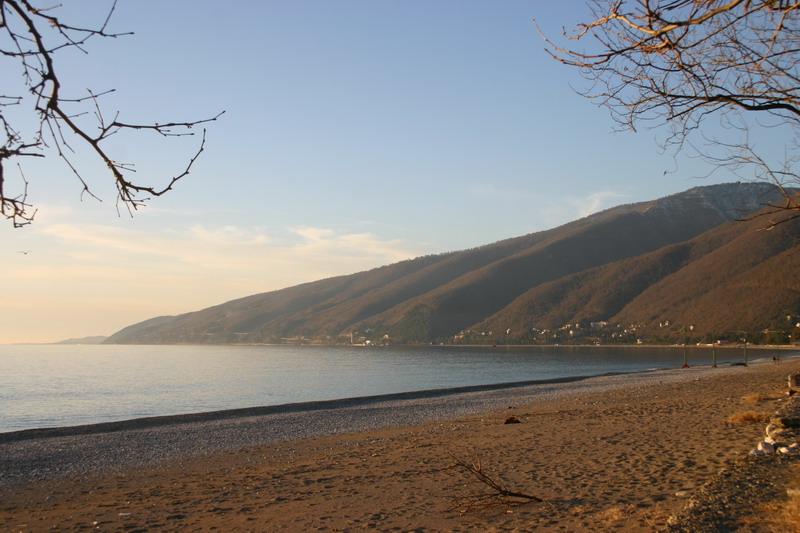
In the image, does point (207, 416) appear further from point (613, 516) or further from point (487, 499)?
point (613, 516)

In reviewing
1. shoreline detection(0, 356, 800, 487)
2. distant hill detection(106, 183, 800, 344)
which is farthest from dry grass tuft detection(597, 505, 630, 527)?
distant hill detection(106, 183, 800, 344)

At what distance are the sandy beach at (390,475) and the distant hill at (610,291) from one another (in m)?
68.1

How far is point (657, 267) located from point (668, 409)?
4894 inches

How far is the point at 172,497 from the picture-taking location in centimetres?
985

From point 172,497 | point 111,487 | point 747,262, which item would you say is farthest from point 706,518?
point 747,262

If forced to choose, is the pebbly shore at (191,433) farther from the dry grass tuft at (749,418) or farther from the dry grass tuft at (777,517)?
the dry grass tuft at (777,517)

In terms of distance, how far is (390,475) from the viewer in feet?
33.0

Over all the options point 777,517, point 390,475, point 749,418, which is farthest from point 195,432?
point 777,517

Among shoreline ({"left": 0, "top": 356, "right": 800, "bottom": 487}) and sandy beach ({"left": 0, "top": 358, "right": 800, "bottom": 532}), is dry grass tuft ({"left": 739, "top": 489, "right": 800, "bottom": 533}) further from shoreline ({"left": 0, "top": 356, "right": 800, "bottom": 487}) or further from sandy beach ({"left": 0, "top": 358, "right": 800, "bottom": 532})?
shoreline ({"left": 0, "top": 356, "right": 800, "bottom": 487})

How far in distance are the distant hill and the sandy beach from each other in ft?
223

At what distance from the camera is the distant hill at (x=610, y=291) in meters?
98.5

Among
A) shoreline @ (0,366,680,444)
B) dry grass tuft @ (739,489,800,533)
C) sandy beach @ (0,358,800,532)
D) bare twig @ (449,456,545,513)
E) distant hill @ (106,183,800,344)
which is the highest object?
distant hill @ (106,183,800,344)

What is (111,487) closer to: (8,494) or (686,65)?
(8,494)

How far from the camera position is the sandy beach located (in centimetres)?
712
